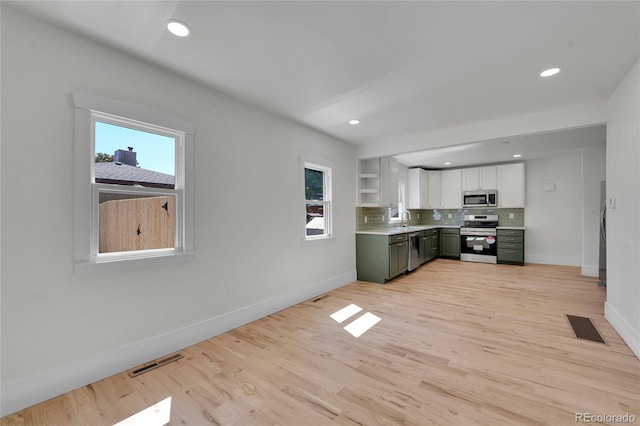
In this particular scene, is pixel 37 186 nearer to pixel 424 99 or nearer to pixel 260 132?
pixel 260 132

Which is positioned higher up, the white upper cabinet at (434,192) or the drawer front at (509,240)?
the white upper cabinet at (434,192)

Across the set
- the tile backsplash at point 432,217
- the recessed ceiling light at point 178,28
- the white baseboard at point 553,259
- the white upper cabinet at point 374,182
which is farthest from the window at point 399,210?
the recessed ceiling light at point 178,28

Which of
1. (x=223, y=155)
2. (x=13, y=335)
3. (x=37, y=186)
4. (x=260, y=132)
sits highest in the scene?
(x=260, y=132)

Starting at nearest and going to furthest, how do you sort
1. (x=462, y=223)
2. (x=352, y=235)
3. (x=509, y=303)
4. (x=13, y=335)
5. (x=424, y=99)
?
(x=13, y=335), (x=424, y=99), (x=509, y=303), (x=352, y=235), (x=462, y=223)

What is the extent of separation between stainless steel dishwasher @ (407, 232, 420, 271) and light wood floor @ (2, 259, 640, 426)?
7.08 ft

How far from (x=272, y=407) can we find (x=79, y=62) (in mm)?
2820

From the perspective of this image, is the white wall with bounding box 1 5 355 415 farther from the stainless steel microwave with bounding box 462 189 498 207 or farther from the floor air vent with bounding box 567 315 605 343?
the stainless steel microwave with bounding box 462 189 498 207

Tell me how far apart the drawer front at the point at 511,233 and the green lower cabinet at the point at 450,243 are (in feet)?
3.10

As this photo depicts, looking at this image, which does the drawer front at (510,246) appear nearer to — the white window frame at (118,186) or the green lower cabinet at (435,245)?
the green lower cabinet at (435,245)

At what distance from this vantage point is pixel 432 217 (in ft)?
27.2

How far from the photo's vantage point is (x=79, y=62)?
2.05 metres

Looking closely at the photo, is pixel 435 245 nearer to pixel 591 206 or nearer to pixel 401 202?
pixel 401 202

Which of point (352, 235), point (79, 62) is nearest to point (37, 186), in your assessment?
point (79, 62)

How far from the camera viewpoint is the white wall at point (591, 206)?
523 centimetres
